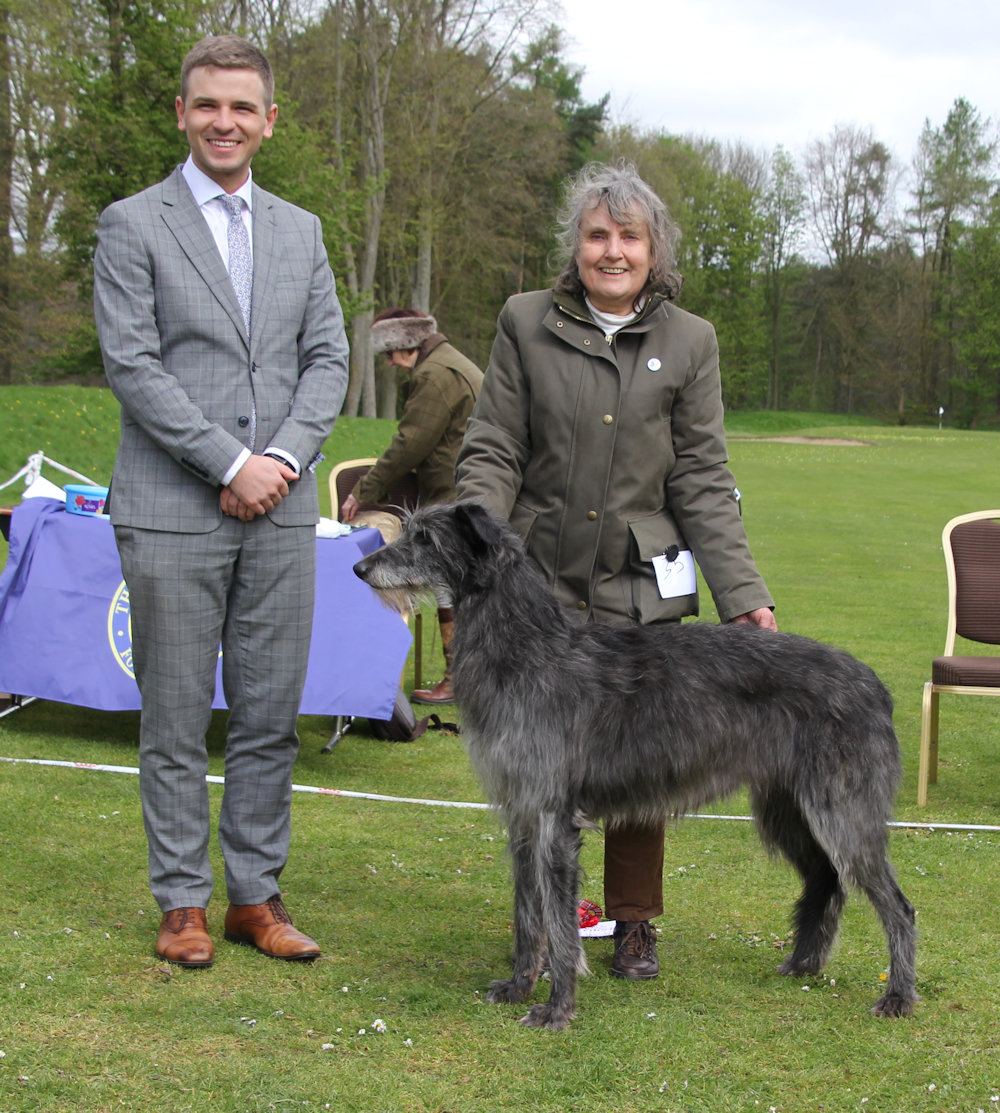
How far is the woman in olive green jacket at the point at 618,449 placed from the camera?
12.8 ft

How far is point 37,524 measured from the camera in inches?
259

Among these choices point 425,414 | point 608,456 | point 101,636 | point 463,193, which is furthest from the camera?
point 463,193

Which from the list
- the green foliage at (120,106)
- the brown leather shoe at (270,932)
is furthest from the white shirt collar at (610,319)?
the green foliage at (120,106)

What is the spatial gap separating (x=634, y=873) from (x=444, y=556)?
4.38 feet

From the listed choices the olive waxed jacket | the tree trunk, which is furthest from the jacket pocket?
the tree trunk

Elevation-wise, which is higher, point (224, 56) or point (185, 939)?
point (224, 56)

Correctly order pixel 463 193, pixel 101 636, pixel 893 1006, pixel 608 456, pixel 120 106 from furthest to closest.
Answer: pixel 463 193 < pixel 120 106 < pixel 101 636 < pixel 608 456 < pixel 893 1006

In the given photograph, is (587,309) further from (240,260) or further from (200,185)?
Answer: (200,185)

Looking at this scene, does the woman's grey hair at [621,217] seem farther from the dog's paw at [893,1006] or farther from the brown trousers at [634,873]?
the dog's paw at [893,1006]

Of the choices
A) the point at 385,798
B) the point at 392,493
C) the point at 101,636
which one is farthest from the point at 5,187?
the point at 385,798

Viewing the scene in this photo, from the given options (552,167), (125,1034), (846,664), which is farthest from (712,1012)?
(552,167)

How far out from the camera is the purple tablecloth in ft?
21.0

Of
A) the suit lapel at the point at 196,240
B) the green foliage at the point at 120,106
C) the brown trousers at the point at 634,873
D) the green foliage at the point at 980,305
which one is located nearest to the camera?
the suit lapel at the point at 196,240

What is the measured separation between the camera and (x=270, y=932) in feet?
13.2
